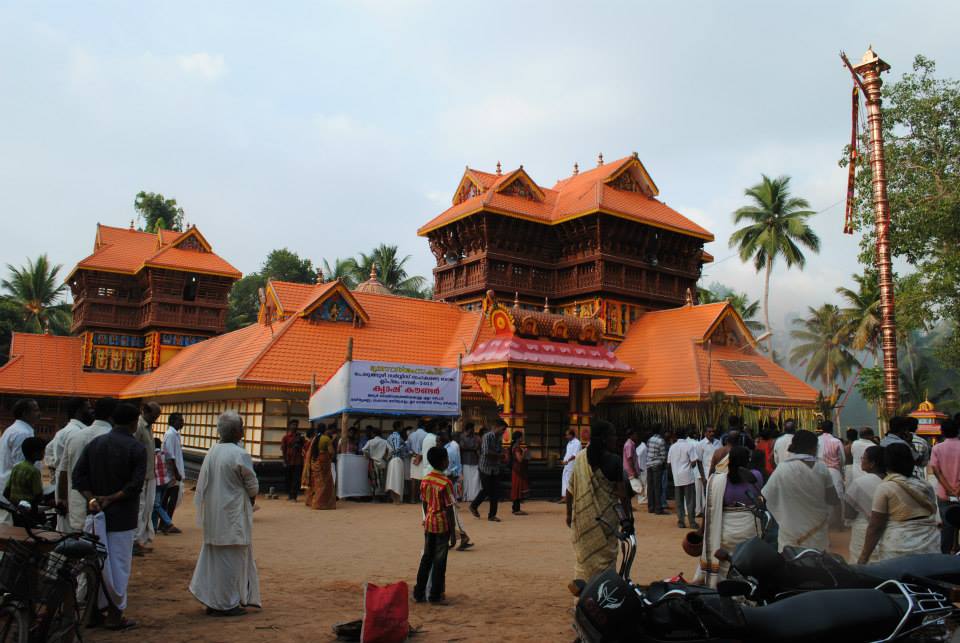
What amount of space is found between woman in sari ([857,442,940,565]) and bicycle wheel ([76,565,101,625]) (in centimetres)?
553

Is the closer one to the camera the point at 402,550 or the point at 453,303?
the point at 402,550

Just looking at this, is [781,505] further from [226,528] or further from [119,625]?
[119,625]

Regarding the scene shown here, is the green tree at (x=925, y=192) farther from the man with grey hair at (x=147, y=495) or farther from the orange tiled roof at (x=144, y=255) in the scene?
the orange tiled roof at (x=144, y=255)

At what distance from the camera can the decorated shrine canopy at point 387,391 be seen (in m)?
15.6

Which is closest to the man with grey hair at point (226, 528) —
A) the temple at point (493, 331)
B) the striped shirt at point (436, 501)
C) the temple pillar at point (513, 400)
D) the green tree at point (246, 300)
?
the striped shirt at point (436, 501)

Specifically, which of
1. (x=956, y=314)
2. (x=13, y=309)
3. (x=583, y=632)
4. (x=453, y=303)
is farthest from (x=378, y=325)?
(x=13, y=309)

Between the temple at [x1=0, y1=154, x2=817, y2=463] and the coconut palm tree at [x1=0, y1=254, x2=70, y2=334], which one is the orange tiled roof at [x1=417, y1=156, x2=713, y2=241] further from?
the coconut palm tree at [x1=0, y1=254, x2=70, y2=334]

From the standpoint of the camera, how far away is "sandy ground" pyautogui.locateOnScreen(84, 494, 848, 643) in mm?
6043

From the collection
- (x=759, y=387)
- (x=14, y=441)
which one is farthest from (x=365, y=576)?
(x=759, y=387)

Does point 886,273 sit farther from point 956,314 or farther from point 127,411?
point 127,411

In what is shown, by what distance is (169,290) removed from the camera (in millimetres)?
33438

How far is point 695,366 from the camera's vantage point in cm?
2009

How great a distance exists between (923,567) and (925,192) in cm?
1759

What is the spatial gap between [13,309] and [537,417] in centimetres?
3966
